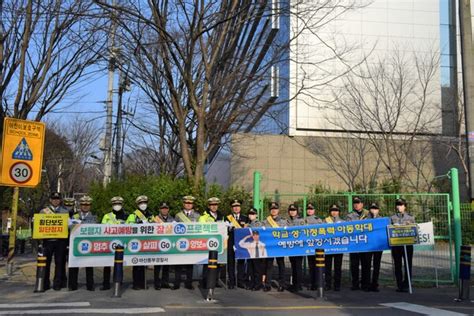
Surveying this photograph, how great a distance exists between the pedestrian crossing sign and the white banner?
2.93 meters

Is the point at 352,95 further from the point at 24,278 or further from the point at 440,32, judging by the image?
the point at 24,278

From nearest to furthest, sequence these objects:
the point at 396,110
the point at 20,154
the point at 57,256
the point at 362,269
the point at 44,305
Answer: the point at 44,305
the point at 57,256
the point at 362,269
the point at 20,154
the point at 396,110

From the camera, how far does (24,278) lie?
12.0 metres

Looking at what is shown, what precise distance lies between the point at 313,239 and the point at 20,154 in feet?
23.6

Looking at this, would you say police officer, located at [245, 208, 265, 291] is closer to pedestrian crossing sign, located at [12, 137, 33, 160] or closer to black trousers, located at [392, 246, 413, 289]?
black trousers, located at [392, 246, 413, 289]

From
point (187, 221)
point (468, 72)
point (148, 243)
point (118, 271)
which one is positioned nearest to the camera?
point (118, 271)

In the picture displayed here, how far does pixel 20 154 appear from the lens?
467 inches

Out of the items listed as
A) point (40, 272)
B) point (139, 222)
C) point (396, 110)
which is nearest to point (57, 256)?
point (40, 272)

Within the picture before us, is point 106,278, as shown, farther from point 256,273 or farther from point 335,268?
point 335,268

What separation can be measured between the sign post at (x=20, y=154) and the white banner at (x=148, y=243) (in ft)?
8.61

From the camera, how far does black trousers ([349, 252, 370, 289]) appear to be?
35.3 feet

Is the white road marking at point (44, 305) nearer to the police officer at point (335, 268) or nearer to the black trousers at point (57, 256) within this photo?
the black trousers at point (57, 256)

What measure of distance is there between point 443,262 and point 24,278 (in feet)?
33.3

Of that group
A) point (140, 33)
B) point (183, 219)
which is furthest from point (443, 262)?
point (140, 33)
